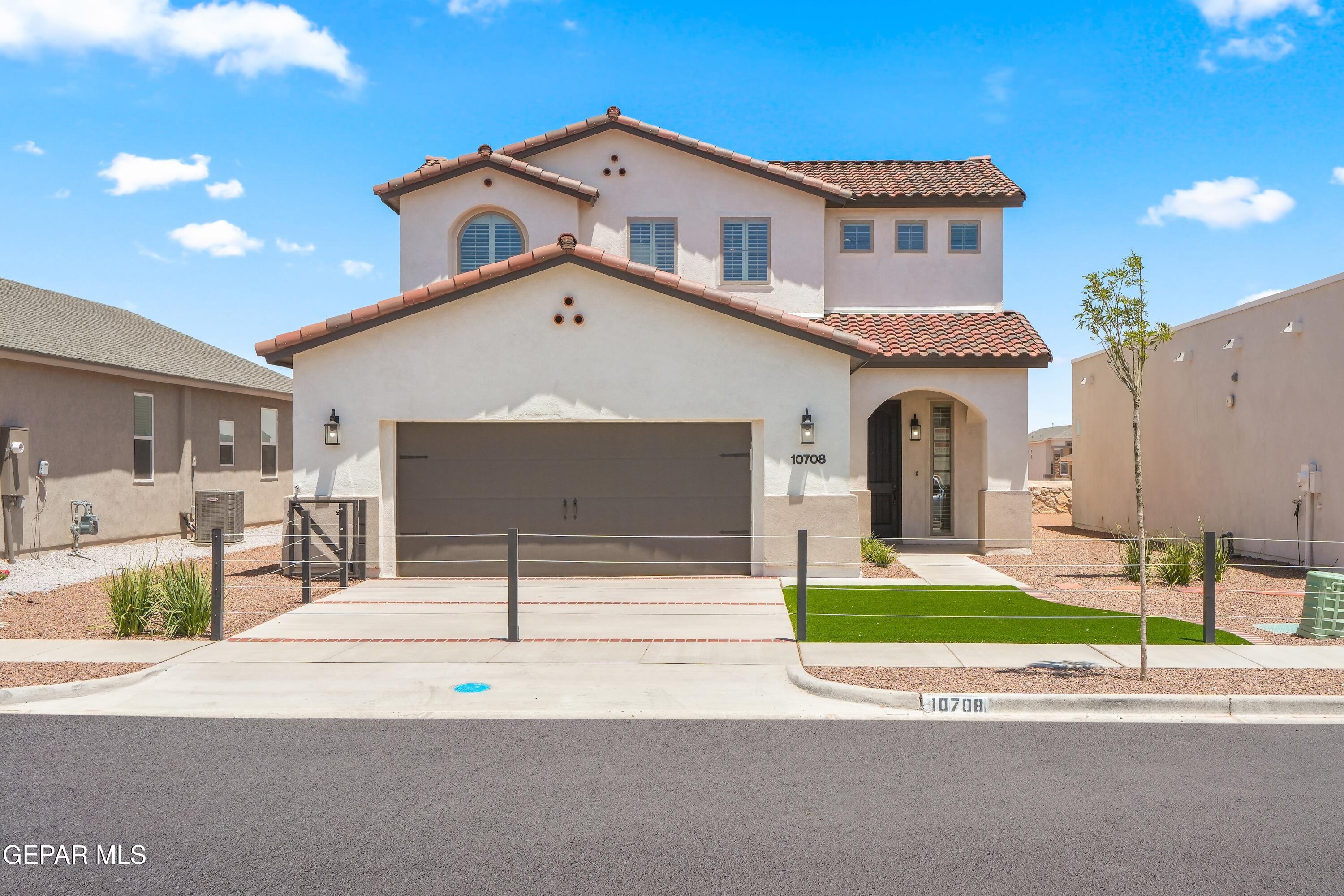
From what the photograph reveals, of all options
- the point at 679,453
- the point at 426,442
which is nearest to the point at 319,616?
the point at 426,442

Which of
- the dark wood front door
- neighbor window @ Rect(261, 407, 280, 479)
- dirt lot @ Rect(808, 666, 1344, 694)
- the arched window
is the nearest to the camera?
dirt lot @ Rect(808, 666, 1344, 694)

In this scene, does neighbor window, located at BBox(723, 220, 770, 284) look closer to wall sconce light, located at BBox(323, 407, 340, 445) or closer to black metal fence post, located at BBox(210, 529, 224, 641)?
wall sconce light, located at BBox(323, 407, 340, 445)

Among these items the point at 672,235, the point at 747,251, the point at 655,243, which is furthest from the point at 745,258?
the point at 655,243

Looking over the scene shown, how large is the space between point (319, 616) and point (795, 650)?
19.9ft

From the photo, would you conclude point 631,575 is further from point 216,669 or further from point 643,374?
point 216,669

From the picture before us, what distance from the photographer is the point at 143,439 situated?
20.0 m

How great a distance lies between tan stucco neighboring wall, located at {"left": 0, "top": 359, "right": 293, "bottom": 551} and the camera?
16781 mm

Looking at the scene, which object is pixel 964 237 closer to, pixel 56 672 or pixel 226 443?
pixel 56 672

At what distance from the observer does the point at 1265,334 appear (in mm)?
17281

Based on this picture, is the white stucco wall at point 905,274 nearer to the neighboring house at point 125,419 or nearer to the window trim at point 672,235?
the window trim at point 672,235

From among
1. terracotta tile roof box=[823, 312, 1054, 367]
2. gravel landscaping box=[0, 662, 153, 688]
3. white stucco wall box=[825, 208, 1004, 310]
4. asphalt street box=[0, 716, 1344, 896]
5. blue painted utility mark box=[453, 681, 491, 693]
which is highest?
white stucco wall box=[825, 208, 1004, 310]

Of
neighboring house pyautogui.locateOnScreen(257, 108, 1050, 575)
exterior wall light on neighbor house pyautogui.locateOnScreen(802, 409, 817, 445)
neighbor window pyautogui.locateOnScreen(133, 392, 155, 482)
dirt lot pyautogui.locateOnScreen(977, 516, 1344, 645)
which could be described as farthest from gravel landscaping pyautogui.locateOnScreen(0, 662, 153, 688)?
neighbor window pyautogui.locateOnScreen(133, 392, 155, 482)

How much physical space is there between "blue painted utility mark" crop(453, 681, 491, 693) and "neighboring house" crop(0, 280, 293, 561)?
1190 cm

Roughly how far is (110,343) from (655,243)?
11644 mm
